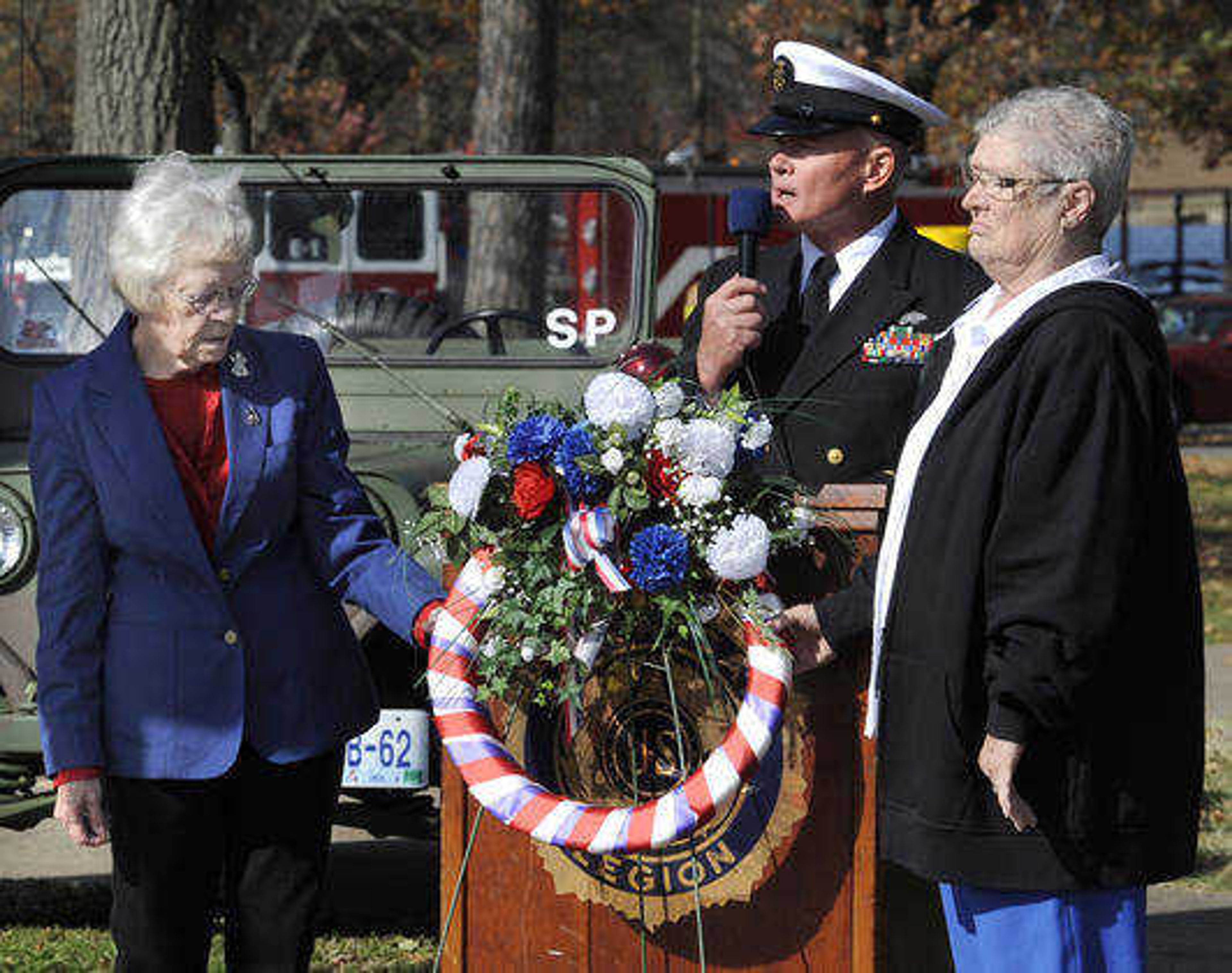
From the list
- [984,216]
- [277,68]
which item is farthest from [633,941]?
[277,68]

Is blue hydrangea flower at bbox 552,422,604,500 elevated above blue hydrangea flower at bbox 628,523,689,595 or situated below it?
above

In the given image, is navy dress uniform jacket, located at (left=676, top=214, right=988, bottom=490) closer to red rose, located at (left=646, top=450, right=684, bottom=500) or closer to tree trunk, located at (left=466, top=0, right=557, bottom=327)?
red rose, located at (left=646, top=450, right=684, bottom=500)

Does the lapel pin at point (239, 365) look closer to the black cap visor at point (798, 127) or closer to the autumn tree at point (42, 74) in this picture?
the black cap visor at point (798, 127)

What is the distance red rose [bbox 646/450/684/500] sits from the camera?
3.03 meters

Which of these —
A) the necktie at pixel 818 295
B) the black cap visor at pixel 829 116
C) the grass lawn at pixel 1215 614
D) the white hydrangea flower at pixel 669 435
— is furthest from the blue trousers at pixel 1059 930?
the grass lawn at pixel 1215 614

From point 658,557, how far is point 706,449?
0.18m

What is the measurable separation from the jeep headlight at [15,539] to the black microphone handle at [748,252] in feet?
6.87

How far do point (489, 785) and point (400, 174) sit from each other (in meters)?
3.00

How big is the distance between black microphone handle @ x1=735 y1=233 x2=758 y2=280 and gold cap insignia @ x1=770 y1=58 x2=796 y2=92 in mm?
272

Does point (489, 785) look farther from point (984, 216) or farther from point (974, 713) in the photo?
point (984, 216)

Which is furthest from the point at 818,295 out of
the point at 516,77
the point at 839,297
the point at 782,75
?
the point at 516,77

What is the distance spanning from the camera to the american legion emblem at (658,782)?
3219 mm

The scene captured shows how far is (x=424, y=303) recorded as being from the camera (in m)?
5.82

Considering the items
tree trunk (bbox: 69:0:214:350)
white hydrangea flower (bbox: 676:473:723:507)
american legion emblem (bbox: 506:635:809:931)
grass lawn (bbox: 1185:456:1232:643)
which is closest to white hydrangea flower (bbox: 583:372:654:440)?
white hydrangea flower (bbox: 676:473:723:507)
